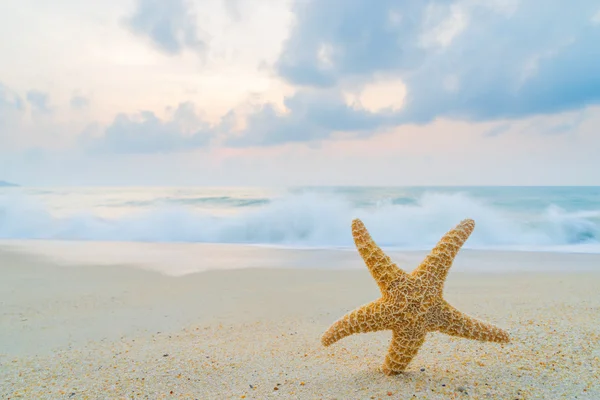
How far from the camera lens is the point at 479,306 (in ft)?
18.4

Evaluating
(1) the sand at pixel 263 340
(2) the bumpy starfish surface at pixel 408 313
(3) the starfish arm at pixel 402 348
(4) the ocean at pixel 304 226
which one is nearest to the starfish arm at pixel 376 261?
(2) the bumpy starfish surface at pixel 408 313

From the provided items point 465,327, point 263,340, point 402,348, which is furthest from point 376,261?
point 263,340

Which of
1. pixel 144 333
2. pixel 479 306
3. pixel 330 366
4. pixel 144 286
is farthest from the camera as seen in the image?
pixel 144 286

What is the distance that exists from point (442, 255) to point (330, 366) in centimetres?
142

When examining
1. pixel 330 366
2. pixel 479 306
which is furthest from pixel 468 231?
pixel 479 306

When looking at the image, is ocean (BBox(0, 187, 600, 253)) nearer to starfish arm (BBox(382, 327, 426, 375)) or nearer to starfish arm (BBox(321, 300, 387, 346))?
starfish arm (BBox(382, 327, 426, 375))

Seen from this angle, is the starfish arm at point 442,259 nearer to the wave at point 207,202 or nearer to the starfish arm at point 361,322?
the starfish arm at point 361,322

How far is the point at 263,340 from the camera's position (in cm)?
450

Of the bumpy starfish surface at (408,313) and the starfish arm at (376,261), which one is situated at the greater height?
the starfish arm at (376,261)

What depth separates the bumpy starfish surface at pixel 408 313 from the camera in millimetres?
2975

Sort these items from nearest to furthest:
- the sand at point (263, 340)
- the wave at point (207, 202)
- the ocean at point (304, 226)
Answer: the sand at point (263, 340)
the ocean at point (304, 226)
the wave at point (207, 202)

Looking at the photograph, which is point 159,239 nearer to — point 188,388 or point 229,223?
point 229,223

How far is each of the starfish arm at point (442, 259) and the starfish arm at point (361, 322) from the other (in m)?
0.39

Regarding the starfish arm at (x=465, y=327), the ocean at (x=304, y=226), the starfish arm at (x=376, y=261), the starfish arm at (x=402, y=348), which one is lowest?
the ocean at (x=304, y=226)
